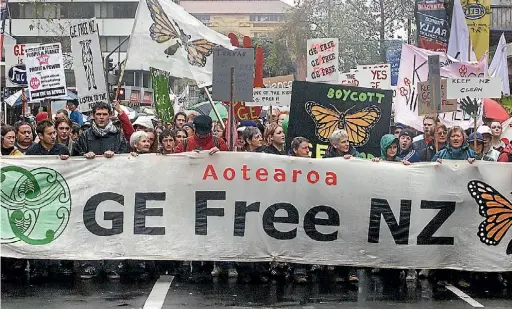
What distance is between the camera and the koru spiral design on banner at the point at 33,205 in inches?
387

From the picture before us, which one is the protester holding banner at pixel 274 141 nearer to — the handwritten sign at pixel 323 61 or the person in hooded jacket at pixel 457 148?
the person in hooded jacket at pixel 457 148

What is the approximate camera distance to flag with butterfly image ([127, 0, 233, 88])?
13227mm

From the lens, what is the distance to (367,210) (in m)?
9.90

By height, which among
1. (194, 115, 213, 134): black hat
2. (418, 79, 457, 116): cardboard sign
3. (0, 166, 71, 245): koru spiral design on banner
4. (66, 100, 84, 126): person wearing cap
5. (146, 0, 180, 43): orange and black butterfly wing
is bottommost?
(0, 166, 71, 245): koru spiral design on banner

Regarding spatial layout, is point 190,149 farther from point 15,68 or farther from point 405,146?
point 15,68

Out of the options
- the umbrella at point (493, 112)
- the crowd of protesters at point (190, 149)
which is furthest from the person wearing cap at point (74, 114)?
the umbrella at point (493, 112)

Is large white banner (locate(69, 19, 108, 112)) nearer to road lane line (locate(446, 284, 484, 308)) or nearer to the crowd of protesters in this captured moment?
the crowd of protesters

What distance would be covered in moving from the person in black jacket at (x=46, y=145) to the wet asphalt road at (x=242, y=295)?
1.33m

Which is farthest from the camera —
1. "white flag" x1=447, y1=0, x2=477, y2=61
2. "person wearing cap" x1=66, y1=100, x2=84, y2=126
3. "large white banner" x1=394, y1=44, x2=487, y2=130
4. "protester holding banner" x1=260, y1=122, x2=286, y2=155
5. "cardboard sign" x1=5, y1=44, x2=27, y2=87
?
"white flag" x1=447, y1=0, x2=477, y2=61

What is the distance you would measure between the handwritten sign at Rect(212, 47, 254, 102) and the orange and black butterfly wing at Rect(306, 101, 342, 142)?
1.12m

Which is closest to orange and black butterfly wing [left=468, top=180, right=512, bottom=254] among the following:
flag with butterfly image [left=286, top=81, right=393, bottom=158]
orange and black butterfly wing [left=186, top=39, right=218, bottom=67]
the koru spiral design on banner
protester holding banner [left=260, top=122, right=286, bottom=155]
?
protester holding banner [left=260, top=122, right=286, bottom=155]

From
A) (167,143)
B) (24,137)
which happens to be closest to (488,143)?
(167,143)

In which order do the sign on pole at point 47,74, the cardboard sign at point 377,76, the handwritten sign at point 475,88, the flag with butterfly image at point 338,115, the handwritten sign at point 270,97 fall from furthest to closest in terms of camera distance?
the cardboard sign at point 377,76 < the handwritten sign at point 270,97 < the sign on pole at point 47,74 < the handwritten sign at point 475,88 < the flag with butterfly image at point 338,115

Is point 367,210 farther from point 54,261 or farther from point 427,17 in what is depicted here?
point 427,17
